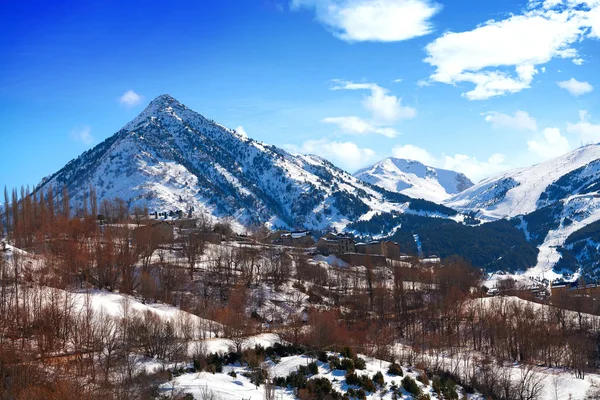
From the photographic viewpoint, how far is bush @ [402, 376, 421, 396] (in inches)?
1681

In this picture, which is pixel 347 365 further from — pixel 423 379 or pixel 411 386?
pixel 423 379

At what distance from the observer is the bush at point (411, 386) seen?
42.7m

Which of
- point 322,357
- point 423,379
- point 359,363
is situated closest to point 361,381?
point 359,363

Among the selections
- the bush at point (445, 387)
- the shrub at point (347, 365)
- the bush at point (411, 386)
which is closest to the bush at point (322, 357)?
the shrub at point (347, 365)

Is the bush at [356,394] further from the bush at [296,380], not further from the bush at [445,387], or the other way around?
the bush at [445,387]

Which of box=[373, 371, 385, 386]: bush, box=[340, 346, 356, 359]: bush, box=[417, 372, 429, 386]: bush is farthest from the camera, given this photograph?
box=[340, 346, 356, 359]: bush

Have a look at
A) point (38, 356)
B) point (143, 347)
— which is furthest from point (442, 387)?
point (38, 356)

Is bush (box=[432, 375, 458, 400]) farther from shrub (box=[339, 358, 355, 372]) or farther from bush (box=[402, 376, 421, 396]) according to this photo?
shrub (box=[339, 358, 355, 372])

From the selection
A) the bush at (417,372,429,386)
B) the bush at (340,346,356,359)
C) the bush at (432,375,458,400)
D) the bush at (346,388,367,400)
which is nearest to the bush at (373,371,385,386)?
the bush at (346,388,367,400)

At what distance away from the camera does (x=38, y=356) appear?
130 feet

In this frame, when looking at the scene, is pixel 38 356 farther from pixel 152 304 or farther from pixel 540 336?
pixel 540 336

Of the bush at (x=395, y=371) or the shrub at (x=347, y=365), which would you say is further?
the bush at (x=395, y=371)

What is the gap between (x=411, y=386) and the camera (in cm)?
4297

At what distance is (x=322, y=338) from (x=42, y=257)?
36.4 metres
